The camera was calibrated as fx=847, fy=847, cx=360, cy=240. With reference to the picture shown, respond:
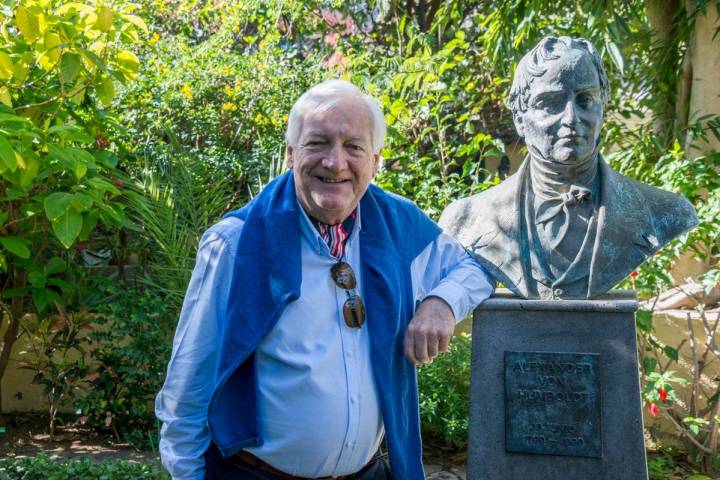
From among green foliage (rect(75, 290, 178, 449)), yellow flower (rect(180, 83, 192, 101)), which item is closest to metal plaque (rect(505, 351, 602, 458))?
green foliage (rect(75, 290, 178, 449))

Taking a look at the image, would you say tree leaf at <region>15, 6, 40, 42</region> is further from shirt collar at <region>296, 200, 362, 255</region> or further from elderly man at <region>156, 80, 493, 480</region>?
shirt collar at <region>296, 200, 362, 255</region>

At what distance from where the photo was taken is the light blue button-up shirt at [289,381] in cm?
209

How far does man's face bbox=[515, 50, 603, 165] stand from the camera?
3182 mm

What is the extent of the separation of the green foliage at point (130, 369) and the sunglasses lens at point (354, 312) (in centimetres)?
387

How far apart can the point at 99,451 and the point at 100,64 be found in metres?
2.99

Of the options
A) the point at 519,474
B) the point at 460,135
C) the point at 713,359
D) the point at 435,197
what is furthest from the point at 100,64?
the point at 460,135

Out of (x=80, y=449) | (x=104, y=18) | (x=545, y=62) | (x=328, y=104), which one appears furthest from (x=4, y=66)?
(x=80, y=449)

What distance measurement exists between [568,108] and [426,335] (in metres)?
1.39

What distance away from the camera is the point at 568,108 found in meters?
3.19

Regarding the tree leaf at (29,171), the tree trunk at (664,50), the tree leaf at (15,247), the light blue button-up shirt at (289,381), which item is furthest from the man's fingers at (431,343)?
the tree trunk at (664,50)

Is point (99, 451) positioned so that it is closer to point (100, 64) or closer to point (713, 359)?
point (100, 64)

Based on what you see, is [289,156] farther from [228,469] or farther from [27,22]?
[27,22]

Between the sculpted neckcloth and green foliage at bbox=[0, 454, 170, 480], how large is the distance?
2.49 m

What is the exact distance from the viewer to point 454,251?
2.61 metres
